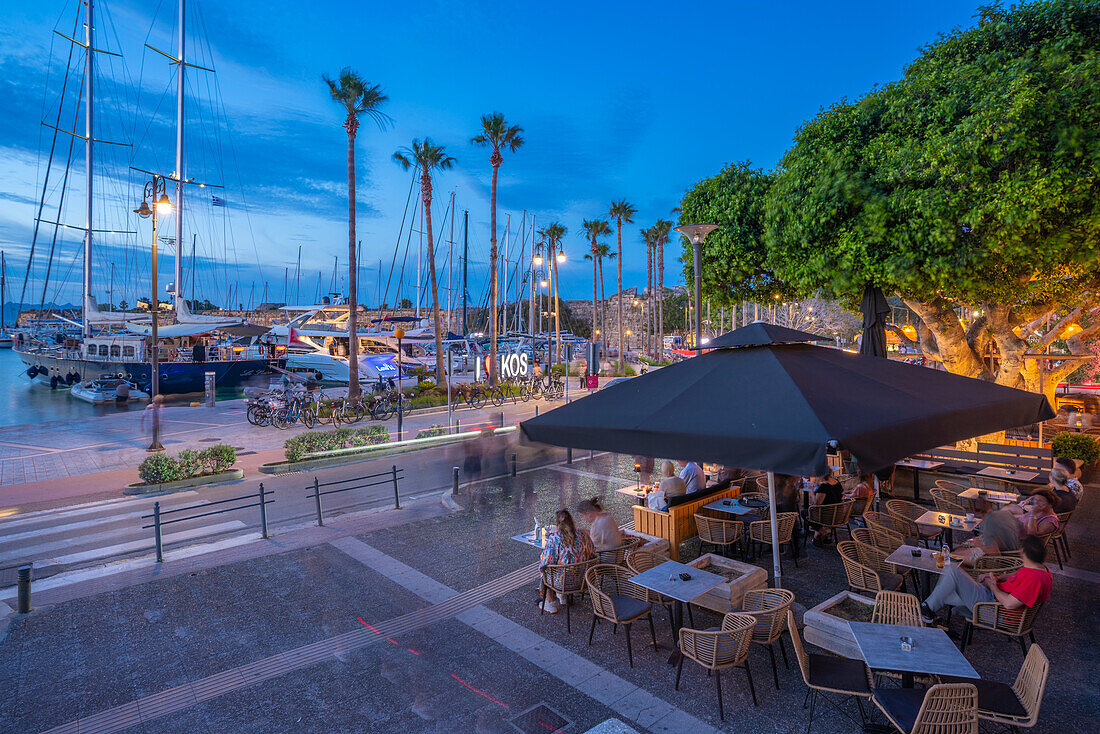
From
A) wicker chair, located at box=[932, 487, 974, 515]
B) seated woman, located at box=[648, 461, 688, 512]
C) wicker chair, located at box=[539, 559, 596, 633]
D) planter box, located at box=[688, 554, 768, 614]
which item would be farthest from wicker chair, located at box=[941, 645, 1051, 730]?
wicker chair, located at box=[932, 487, 974, 515]

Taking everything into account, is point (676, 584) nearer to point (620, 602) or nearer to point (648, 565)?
point (620, 602)

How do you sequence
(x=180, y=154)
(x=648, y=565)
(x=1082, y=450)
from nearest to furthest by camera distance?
(x=648, y=565) → (x=1082, y=450) → (x=180, y=154)

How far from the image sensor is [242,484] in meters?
12.8

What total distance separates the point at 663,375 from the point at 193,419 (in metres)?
24.5

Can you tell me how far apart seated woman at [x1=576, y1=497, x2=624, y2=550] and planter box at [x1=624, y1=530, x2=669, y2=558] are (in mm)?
376

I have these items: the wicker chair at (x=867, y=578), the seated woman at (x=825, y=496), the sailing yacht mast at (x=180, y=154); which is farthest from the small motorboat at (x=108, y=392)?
the wicker chair at (x=867, y=578)

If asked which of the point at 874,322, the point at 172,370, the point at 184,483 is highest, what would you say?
the point at 874,322

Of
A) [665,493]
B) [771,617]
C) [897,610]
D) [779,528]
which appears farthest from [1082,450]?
[771,617]

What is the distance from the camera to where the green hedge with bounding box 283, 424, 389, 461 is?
14469 millimetres

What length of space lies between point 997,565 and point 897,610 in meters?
2.05

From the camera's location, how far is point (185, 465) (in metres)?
12.6

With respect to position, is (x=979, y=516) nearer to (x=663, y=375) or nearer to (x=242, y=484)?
(x=663, y=375)

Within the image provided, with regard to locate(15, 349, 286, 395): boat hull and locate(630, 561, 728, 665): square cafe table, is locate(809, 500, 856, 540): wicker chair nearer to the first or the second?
locate(630, 561, 728, 665): square cafe table

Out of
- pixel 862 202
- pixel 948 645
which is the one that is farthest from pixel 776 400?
pixel 862 202
